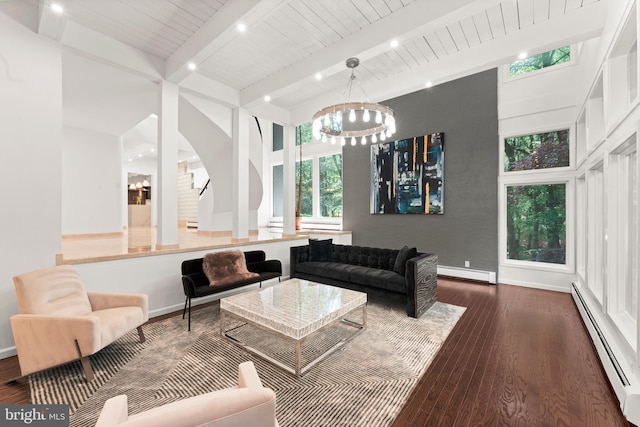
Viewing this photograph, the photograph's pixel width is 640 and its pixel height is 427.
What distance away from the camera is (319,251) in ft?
16.4

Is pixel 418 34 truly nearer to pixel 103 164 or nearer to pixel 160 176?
pixel 160 176

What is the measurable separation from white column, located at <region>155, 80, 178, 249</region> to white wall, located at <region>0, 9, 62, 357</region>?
3.66ft

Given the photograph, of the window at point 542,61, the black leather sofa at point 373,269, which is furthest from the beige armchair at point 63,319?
the window at point 542,61

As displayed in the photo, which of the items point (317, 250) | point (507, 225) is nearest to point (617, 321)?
point (507, 225)

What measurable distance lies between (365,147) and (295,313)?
5.11 m

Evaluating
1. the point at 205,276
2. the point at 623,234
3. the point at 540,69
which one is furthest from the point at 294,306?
the point at 540,69

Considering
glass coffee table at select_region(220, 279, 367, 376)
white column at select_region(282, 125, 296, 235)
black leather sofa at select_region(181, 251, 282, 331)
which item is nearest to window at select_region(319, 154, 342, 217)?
white column at select_region(282, 125, 296, 235)

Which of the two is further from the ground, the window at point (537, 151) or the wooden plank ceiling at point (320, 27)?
the wooden plank ceiling at point (320, 27)

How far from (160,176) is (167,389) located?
285 centimetres

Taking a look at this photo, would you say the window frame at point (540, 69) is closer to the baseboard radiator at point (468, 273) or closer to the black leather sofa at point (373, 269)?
the baseboard radiator at point (468, 273)

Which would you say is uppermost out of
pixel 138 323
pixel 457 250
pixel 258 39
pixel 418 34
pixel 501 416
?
pixel 258 39

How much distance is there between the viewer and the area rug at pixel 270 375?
1907mm

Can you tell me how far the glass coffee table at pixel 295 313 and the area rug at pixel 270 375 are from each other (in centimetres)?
9

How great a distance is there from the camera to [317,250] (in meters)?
4.99
